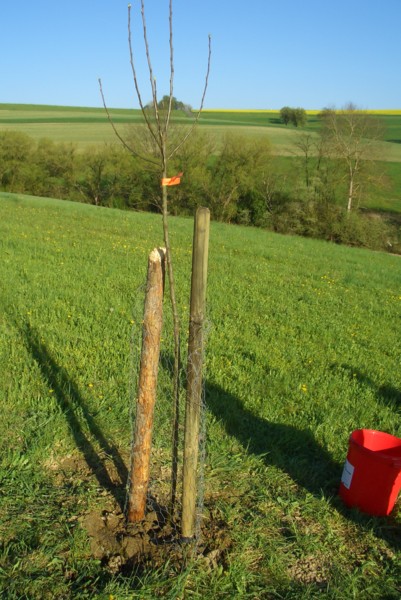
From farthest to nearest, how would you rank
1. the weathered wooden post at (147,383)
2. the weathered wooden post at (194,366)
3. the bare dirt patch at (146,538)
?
1. the bare dirt patch at (146,538)
2. the weathered wooden post at (147,383)
3. the weathered wooden post at (194,366)

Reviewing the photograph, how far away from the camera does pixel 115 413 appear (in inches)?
185

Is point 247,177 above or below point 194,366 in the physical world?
below

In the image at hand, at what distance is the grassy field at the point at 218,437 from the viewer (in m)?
3.00

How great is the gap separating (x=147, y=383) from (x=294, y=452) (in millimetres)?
1956

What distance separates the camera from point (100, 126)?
220ft

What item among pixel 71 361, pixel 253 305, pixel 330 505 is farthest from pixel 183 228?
pixel 330 505

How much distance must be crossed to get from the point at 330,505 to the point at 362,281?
10.1 metres

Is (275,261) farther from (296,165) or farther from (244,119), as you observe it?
(244,119)

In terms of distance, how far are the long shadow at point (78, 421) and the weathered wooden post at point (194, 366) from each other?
0.65 m

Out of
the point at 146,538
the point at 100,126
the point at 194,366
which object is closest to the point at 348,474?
the point at 146,538

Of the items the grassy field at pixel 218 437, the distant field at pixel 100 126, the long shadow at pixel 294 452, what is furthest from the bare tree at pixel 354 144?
the long shadow at pixel 294 452

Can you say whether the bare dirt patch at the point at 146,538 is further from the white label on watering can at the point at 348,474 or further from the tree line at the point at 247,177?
the tree line at the point at 247,177

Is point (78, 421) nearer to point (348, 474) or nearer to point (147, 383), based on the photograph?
point (147, 383)

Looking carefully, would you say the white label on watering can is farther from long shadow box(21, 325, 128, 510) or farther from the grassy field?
long shadow box(21, 325, 128, 510)
